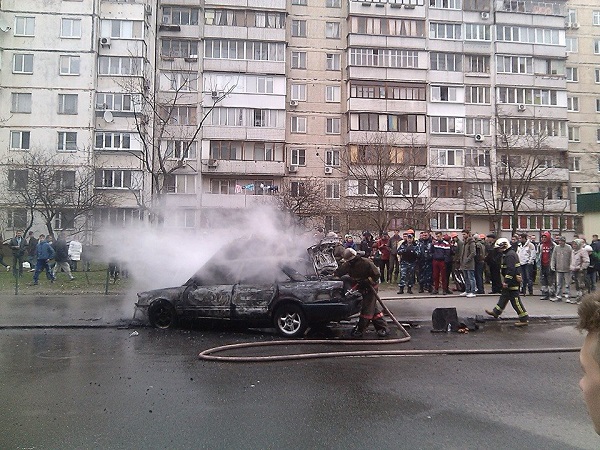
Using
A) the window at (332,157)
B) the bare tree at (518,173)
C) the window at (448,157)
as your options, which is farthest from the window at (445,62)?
the window at (332,157)

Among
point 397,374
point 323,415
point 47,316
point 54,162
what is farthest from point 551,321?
point 54,162

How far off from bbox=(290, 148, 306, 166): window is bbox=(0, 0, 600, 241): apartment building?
178 millimetres

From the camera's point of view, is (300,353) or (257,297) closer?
(300,353)

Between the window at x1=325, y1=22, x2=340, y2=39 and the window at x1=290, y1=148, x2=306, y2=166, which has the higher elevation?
the window at x1=325, y1=22, x2=340, y2=39

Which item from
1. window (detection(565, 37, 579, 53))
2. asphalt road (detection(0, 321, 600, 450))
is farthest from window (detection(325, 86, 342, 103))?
asphalt road (detection(0, 321, 600, 450))

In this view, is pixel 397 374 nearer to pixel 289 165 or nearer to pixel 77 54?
pixel 289 165

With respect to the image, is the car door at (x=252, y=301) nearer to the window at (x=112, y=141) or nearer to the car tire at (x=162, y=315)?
the car tire at (x=162, y=315)

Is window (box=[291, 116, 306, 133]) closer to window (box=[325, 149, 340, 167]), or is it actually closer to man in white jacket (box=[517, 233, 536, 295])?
window (box=[325, 149, 340, 167])

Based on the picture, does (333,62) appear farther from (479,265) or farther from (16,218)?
(479,265)

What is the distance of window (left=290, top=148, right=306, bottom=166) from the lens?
1637 inches

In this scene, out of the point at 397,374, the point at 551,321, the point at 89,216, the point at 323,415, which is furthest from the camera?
the point at 89,216

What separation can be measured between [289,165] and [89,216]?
1579 cm

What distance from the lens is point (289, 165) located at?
4091 cm

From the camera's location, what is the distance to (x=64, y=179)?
3438cm
